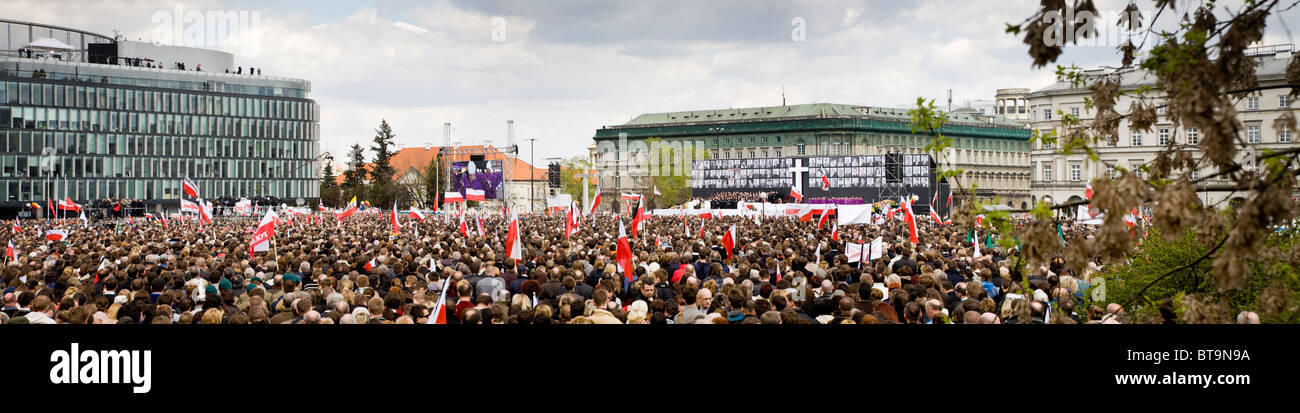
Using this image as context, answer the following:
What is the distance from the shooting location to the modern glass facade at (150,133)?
329 ft

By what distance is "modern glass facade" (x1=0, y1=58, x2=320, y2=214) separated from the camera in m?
100

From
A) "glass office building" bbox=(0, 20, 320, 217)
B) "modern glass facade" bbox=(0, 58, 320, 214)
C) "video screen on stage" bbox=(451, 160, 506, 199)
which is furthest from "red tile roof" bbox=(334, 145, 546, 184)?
"video screen on stage" bbox=(451, 160, 506, 199)

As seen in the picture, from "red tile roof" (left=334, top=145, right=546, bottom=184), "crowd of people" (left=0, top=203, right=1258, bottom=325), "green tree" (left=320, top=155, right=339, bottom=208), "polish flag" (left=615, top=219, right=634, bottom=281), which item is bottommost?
"crowd of people" (left=0, top=203, right=1258, bottom=325)

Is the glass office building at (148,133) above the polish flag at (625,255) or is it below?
above

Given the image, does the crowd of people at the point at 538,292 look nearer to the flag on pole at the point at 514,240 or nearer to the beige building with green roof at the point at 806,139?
the flag on pole at the point at 514,240

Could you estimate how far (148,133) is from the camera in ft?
355

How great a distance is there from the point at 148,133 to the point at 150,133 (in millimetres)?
221

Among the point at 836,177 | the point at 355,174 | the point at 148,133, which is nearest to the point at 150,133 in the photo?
the point at 148,133

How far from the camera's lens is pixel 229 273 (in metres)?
14.1

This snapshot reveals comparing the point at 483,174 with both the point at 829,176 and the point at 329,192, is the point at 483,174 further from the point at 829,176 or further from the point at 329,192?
the point at 329,192

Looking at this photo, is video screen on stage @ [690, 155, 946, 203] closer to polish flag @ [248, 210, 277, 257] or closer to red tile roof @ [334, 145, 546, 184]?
polish flag @ [248, 210, 277, 257]

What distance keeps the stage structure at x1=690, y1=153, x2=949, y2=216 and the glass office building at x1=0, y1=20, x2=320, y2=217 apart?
2103 inches

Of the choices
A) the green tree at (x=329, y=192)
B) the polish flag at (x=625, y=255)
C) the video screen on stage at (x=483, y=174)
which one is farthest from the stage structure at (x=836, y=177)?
the green tree at (x=329, y=192)
